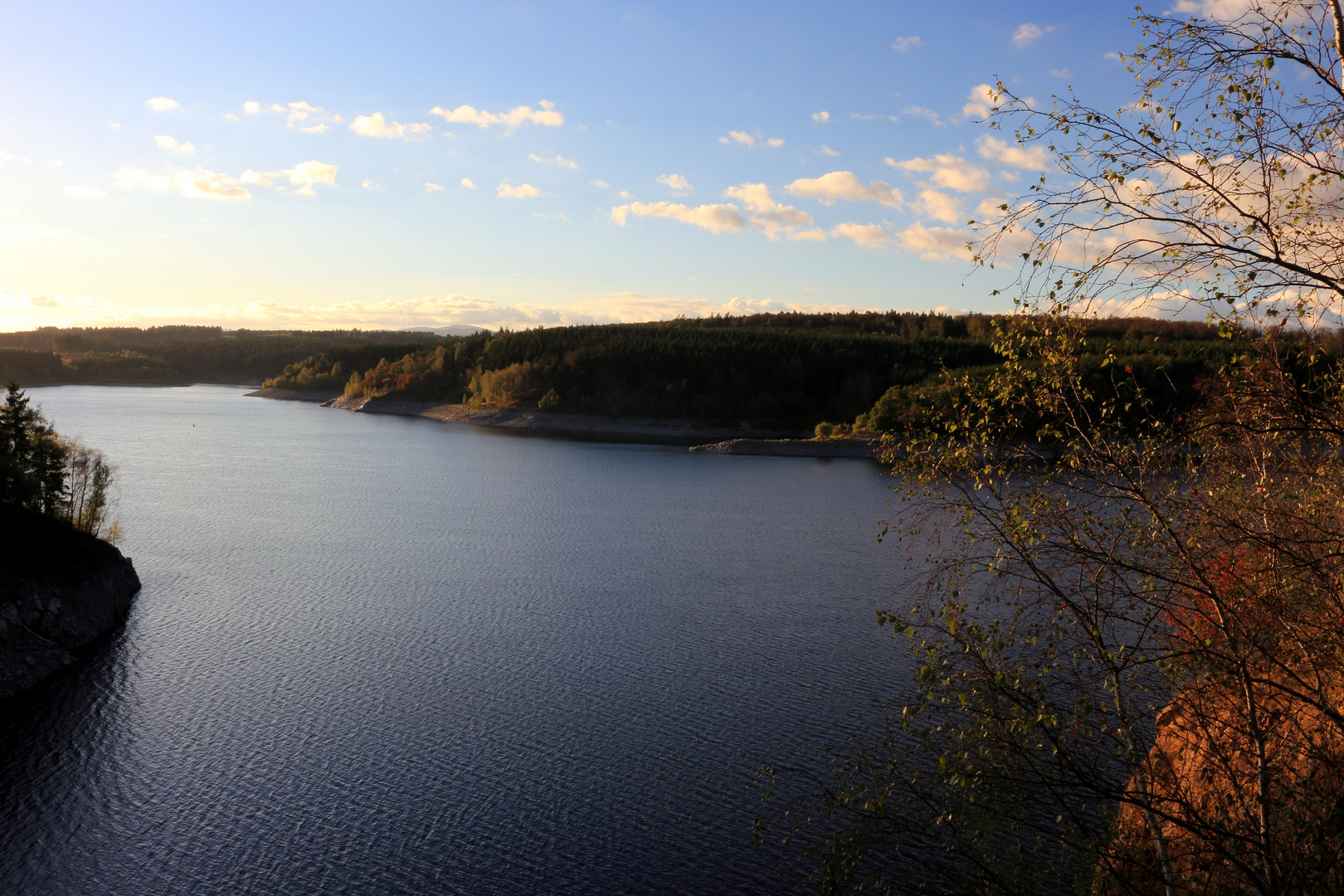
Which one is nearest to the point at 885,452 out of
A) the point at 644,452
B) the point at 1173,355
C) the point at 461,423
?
the point at 644,452

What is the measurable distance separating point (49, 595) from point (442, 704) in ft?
38.7

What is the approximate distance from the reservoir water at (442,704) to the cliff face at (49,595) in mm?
690

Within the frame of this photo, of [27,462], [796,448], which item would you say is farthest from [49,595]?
[796,448]

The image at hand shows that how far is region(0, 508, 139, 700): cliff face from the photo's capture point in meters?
18.9

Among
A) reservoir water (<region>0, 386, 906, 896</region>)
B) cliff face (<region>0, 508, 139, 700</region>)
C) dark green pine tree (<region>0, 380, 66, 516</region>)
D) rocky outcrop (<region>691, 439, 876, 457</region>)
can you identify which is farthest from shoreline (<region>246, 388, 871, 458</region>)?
cliff face (<region>0, 508, 139, 700</region>)

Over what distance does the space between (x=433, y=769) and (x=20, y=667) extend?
11308mm

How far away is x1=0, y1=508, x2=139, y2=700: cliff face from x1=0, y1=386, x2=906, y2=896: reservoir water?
690 millimetres

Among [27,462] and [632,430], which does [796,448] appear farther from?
[27,462]

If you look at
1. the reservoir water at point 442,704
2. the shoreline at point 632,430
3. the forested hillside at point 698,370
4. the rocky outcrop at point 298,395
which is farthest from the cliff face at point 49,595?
the rocky outcrop at point 298,395

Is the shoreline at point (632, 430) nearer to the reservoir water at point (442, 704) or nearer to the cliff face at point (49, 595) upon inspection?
the reservoir water at point (442, 704)

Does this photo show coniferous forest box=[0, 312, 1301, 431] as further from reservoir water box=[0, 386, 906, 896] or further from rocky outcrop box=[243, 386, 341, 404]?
reservoir water box=[0, 386, 906, 896]

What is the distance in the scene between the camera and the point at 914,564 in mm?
27641

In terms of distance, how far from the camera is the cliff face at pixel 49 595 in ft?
61.9

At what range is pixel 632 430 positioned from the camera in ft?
317
